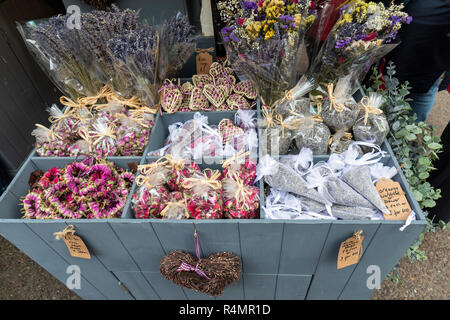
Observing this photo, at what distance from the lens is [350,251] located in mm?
1200

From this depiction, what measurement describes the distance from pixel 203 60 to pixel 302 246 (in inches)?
52.0

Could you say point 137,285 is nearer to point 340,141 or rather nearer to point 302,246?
point 302,246

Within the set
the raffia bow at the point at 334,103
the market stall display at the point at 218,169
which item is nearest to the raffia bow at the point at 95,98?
the market stall display at the point at 218,169

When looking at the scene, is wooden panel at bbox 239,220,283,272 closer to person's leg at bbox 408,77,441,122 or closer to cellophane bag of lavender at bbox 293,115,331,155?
cellophane bag of lavender at bbox 293,115,331,155

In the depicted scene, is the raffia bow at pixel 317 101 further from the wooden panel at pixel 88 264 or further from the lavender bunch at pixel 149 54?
the wooden panel at pixel 88 264

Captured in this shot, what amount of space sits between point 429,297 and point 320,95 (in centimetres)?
146

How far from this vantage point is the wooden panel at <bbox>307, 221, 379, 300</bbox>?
44.2 inches

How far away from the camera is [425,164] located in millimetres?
1496

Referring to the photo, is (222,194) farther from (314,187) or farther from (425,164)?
(425,164)

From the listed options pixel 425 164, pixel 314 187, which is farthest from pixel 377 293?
pixel 314 187

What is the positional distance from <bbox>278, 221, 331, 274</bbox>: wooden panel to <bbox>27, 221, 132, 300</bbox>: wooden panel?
91 cm

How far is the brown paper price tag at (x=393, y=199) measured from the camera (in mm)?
1146

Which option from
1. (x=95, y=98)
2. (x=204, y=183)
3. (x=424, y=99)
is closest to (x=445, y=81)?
(x=424, y=99)

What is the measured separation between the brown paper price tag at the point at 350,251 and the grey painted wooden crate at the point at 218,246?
3cm
